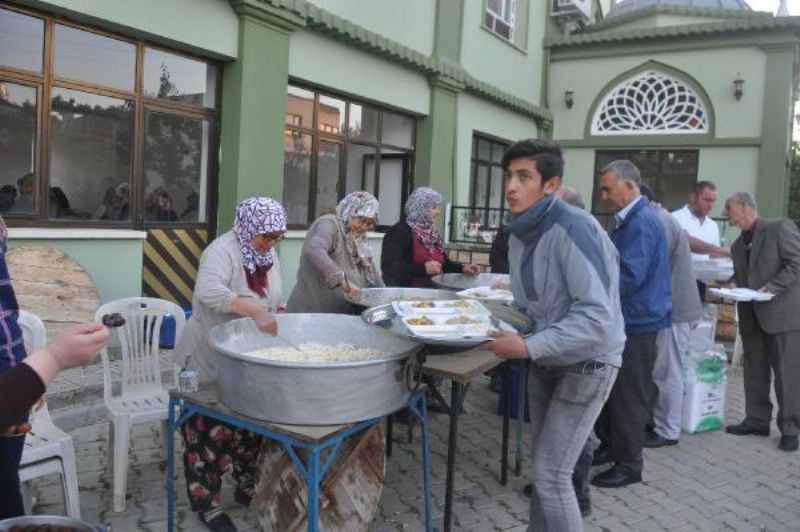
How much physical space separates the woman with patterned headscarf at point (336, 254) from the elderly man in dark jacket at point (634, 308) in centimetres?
154

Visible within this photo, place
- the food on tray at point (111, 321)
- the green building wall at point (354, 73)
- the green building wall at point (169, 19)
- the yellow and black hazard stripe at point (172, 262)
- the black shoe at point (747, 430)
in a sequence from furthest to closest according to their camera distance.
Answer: the green building wall at point (354, 73) < the yellow and black hazard stripe at point (172, 262) < the green building wall at point (169, 19) < the black shoe at point (747, 430) < the food on tray at point (111, 321)

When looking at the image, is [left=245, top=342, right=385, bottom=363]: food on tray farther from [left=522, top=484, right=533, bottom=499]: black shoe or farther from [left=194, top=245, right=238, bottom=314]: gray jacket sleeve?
[left=522, top=484, right=533, bottom=499]: black shoe

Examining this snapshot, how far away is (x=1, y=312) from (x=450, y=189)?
354 inches

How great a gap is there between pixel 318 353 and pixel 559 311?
3.29ft

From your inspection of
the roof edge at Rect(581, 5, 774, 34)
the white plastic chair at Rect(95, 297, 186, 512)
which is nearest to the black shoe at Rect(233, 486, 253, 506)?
the white plastic chair at Rect(95, 297, 186, 512)

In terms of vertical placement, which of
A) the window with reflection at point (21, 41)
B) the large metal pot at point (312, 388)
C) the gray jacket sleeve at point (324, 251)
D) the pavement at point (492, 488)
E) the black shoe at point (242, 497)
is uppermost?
the window with reflection at point (21, 41)

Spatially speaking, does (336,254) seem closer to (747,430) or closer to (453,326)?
(453,326)

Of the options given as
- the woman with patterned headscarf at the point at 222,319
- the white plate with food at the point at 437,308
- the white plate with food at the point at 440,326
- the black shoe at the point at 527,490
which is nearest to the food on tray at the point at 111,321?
the woman with patterned headscarf at the point at 222,319

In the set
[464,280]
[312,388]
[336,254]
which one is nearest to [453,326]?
[312,388]

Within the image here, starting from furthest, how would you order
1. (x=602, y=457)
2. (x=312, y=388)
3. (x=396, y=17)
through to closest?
(x=396, y=17) → (x=602, y=457) → (x=312, y=388)

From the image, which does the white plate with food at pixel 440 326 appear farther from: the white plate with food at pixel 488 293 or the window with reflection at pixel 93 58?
the window with reflection at pixel 93 58

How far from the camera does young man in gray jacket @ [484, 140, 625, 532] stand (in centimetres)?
231

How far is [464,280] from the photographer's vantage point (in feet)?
16.3

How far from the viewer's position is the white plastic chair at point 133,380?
3.33 metres
